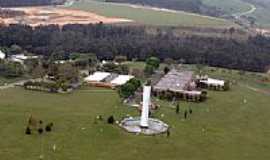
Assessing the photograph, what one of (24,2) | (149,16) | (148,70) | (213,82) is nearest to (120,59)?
(148,70)

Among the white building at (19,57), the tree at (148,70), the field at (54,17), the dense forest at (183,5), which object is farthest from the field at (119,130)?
the dense forest at (183,5)

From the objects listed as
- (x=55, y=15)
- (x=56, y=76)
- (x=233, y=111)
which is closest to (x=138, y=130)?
(x=233, y=111)

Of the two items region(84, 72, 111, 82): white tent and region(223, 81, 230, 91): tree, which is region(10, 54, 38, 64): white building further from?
region(223, 81, 230, 91): tree

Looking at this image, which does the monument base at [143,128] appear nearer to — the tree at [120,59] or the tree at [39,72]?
the tree at [39,72]

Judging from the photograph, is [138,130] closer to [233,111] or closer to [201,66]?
[233,111]

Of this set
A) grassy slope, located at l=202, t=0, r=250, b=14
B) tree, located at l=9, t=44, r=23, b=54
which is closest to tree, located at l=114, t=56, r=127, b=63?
tree, located at l=9, t=44, r=23, b=54
